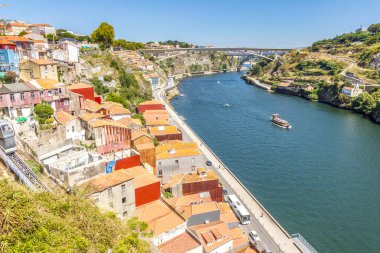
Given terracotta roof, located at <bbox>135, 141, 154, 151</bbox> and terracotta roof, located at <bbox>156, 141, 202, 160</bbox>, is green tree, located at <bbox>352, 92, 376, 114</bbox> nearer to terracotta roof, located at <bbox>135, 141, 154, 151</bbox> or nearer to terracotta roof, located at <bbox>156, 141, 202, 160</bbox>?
terracotta roof, located at <bbox>156, 141, 202, 160</bbox>

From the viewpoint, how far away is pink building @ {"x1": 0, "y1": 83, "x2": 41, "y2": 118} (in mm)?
21034

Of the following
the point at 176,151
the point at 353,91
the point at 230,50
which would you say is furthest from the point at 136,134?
the point at 230,50

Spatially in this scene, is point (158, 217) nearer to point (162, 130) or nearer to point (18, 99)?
point (18, 99)

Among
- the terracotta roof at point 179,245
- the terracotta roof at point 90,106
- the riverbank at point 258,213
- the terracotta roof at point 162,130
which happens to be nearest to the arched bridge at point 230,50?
the terracotta roof at point 162,130

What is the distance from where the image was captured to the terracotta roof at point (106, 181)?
14.4 m

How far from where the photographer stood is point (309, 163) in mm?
32094

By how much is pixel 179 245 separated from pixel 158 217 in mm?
2077

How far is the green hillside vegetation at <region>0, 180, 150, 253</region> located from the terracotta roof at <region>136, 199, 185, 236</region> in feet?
19.0

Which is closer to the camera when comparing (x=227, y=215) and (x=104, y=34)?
(x=227, y=215)

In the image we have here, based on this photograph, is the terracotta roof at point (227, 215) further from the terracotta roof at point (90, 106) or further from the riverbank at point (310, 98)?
the riverbank at point (310, 98)

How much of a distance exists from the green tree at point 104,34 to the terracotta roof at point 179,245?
170 feet

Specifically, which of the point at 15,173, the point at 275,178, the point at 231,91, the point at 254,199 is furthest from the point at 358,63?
the point at 15,173

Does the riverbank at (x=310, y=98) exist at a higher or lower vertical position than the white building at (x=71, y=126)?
lower

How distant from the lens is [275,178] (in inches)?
1118
